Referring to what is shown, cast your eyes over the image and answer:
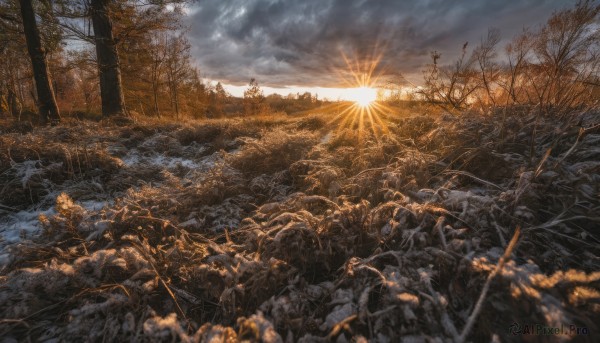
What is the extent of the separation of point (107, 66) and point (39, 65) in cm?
214

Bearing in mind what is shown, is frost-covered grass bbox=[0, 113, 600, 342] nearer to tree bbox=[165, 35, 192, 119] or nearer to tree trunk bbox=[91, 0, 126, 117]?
tree trunk bbox=[91, 0, 126, 117]

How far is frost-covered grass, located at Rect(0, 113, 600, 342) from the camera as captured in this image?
3.62 feet

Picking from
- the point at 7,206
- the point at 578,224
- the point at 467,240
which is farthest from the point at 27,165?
the point at 578,224

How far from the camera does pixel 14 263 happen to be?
1.73 m

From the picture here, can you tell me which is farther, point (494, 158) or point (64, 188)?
point (64, 188)

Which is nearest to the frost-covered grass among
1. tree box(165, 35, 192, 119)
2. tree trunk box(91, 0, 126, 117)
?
tree trunk box(91, 0, 126, 117)

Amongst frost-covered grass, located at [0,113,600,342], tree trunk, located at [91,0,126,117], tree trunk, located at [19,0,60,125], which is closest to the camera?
frost-covered grass, located at [0,113,600,342]

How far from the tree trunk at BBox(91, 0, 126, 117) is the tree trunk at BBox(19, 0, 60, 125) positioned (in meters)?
1.72

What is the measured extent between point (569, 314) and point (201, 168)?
13.9ft

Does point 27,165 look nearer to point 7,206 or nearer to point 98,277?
point 7,206

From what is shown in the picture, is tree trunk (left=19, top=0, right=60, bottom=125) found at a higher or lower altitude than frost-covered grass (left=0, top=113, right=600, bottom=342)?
higher

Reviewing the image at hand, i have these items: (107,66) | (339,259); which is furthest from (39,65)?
(339,259)

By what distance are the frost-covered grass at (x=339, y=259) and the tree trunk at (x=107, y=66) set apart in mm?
8054

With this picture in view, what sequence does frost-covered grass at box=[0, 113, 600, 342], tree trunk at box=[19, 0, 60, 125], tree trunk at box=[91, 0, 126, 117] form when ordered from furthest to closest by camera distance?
tree trunk at box=[91, 0, 126, 117] → tree trunk at box=[19, 0, 60, 125] → frost-covered grass at box=[0, 113, 600, 342]
